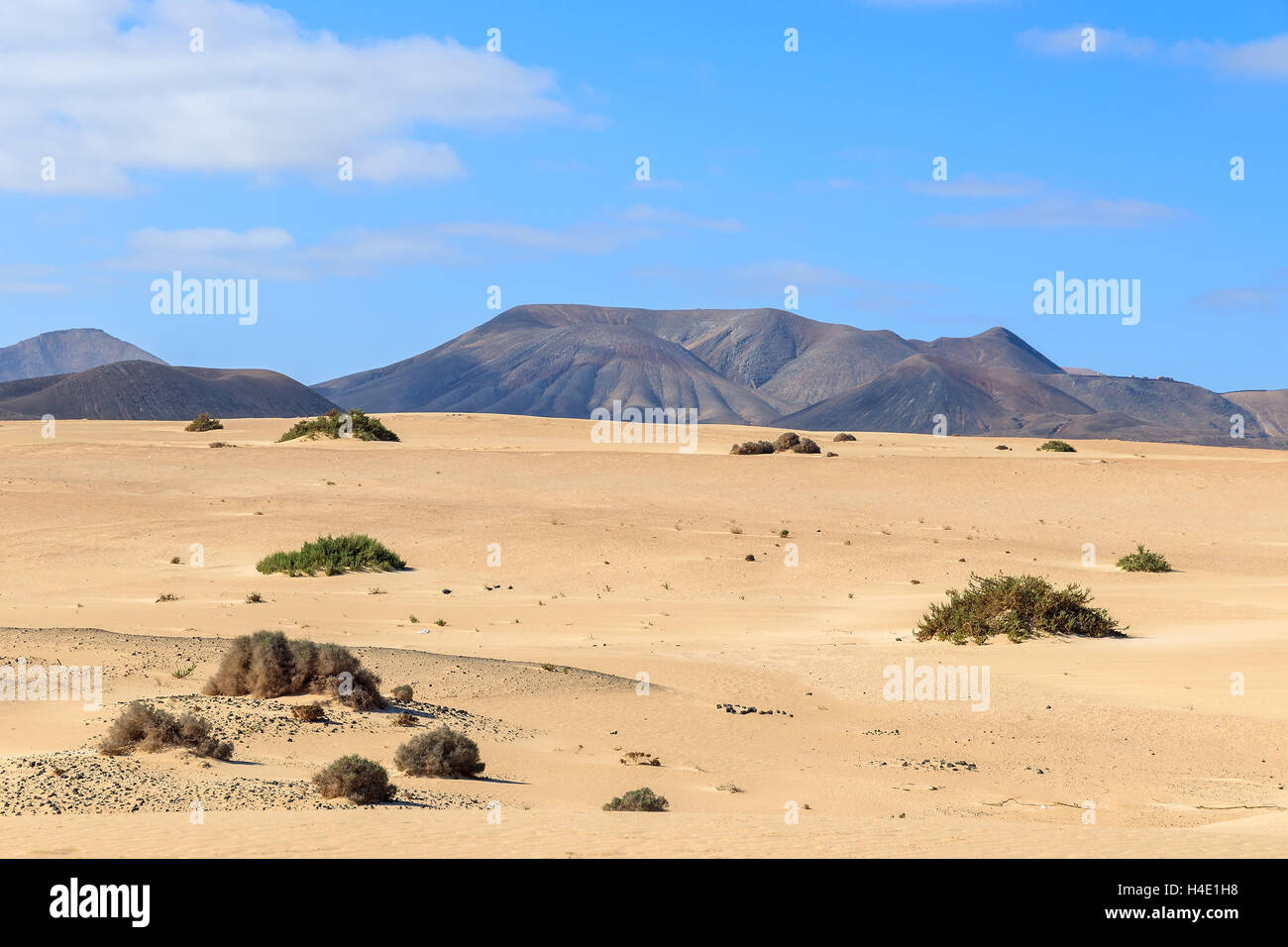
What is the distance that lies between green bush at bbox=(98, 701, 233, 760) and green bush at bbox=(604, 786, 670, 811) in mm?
3294

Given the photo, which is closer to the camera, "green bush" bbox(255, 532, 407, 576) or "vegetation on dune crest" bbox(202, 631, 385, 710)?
"vegetation on dune crest" bbox(202, 631, 385, 710)

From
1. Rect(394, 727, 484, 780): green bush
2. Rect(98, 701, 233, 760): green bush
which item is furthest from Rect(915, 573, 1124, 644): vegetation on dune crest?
Rect(98, 701, 233, 760): green bush

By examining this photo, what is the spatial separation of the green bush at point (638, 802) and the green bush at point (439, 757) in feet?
5.02

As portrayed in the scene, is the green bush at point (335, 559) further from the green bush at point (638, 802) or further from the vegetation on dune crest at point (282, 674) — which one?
the green bush at point (638, 802)

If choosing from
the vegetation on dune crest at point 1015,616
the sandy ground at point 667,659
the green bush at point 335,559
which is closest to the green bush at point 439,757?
the sandy ground at point 667,659

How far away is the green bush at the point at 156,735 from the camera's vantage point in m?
10.4

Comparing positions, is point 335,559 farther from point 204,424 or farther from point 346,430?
point 204,424

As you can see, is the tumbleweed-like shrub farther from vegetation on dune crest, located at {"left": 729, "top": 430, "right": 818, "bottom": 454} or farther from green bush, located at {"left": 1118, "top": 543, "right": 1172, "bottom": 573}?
vegetation on dune crest, located at {"left": 729, "top": 430, "right": 818, "bottom": 454}

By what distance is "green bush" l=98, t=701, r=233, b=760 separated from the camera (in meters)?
10.4

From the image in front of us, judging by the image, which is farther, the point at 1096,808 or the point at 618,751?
the point at 618,751
